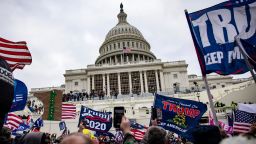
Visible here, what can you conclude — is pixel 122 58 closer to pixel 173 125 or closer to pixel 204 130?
pixel 173 125

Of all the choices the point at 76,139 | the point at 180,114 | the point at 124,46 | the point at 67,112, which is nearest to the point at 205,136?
the point at 76,139

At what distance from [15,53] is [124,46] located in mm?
78811

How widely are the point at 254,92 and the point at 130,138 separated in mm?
35125

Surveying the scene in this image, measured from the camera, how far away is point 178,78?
69.7 meters

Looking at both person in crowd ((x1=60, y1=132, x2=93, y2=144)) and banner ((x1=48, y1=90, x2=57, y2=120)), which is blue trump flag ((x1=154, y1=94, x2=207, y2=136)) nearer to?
banner ((x1=48, y1=90, x2=57, y2=120))

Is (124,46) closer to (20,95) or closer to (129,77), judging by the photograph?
(129,77)

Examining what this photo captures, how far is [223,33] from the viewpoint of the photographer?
7320 mm

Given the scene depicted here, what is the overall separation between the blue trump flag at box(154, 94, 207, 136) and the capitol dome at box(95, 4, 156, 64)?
72673 mm

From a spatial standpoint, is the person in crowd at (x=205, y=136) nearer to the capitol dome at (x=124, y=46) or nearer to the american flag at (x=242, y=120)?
the american flag at (x=242, y=120)

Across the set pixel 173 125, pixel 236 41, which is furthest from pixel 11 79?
pixel 173 125

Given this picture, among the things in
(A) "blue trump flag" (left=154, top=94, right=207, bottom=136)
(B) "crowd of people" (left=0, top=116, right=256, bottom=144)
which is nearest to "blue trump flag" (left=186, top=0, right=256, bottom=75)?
(A) "blue trump flag" (left=154, top=94, right=207, bottom=136)

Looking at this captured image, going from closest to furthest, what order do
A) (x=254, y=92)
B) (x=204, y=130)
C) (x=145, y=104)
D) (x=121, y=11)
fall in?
1. (x=204, y=130)
2. (x=254, y=92)
3. (x=145, y=104)
4. (x=121, y=11)

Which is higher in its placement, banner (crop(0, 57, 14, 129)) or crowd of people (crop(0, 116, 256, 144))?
banner (crop(0, 57, 14, 129))

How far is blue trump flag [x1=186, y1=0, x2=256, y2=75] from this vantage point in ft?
23.0
